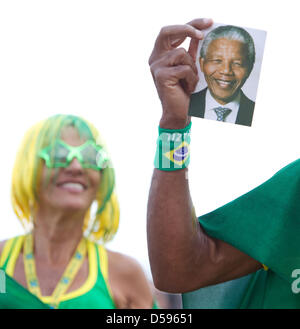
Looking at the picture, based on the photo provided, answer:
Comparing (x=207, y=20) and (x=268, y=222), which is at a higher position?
(x=207, y=20)

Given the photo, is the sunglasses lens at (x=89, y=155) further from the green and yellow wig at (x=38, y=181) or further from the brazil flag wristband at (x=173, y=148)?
the brazil flag wristband at (x=173, y=148)

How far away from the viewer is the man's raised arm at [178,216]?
5.45 feet

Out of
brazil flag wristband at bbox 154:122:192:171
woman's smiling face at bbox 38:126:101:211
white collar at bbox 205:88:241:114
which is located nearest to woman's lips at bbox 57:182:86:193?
woman's smiling face at bbox 38:126:101:211

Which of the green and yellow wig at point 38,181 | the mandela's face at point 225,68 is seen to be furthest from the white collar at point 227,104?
the green and yellow wig at point 38,181

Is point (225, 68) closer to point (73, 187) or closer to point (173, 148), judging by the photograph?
point (173, 148)

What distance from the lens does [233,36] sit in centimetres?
163

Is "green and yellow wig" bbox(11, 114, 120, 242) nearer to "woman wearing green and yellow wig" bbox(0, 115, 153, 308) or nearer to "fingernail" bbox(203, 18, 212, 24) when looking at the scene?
"woman wearing green and yellow wig" bbox(0, 115, 153, 308)

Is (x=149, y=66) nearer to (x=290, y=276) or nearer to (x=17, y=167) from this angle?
(x=17, y=167)

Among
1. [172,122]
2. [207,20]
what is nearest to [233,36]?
[207,20]

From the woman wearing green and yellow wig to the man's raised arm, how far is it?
0.73 feet

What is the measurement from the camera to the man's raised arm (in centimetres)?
166

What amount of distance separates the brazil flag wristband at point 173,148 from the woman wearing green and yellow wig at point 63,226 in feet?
0.67

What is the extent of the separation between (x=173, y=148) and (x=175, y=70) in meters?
0.21
